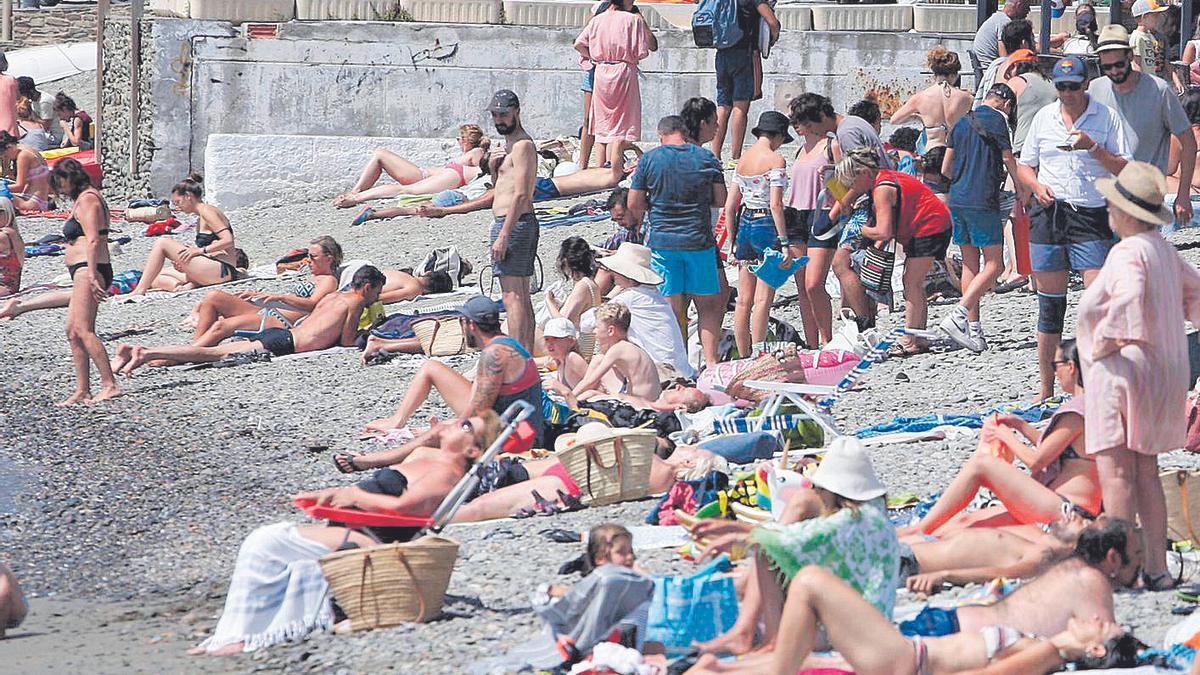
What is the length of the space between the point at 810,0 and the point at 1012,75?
6547 millimetres

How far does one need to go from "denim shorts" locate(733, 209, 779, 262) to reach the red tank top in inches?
27.9

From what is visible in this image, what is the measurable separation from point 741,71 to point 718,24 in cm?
47

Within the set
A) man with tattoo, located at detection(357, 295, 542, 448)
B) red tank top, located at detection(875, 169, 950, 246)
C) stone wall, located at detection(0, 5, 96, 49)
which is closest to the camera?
man with tattoo, located at detection(357, 295, 542, 448)

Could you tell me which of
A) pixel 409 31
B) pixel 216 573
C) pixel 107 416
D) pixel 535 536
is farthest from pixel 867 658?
pixel 409 31

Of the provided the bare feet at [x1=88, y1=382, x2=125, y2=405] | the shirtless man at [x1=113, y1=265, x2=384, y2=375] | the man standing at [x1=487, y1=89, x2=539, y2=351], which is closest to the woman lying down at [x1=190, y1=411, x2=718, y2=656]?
the man standing at [x1=487, y1=89, x2=539, y2=351]

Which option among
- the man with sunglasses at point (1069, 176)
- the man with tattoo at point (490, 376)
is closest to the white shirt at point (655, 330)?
the man with tattoo at point (490, 376)

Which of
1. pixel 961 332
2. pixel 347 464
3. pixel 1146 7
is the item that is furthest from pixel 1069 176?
pixel 1146 7

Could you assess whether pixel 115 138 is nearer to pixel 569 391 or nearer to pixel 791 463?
pixel 569 391

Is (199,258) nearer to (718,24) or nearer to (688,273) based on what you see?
(718,24)

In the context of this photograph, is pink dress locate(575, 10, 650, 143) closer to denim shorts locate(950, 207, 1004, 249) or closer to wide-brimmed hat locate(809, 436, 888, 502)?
denim shorts locate(950, 207, 1004, 249)

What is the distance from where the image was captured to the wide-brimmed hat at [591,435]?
27.7 ft

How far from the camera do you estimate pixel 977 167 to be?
11.1 meters

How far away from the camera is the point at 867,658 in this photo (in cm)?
557

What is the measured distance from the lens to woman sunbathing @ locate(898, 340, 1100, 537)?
6.92 meters
